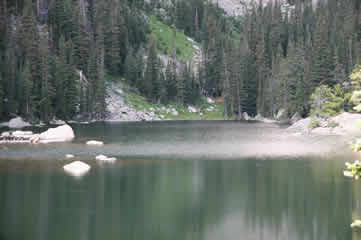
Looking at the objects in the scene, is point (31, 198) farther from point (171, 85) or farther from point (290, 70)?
point (171, 85)

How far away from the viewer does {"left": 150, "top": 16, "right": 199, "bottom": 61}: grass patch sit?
488ft

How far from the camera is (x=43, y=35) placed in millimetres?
105375

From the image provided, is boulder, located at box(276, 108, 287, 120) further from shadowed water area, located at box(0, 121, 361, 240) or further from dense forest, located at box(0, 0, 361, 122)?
shadowed water area, located at box(0, 121, 361, 240)

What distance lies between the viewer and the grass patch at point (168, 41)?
488ft

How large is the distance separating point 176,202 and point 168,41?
427ft

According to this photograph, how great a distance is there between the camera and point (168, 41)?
152750mm

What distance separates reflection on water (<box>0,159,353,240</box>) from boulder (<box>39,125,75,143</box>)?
18837 millimetres

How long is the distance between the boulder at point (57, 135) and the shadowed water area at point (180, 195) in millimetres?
8172

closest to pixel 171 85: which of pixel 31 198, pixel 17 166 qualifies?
pixel 17 166

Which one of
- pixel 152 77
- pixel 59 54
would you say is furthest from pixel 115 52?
pixel 59 54

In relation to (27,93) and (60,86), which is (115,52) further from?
(27,93)

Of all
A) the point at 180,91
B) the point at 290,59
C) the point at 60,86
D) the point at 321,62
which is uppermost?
the point at 290,59

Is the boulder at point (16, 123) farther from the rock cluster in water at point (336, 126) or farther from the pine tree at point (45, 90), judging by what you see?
the rock cluster in water at point (336, 126)

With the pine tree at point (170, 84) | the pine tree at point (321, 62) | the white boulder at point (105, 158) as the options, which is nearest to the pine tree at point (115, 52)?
the pine tree at point (170, 84)
